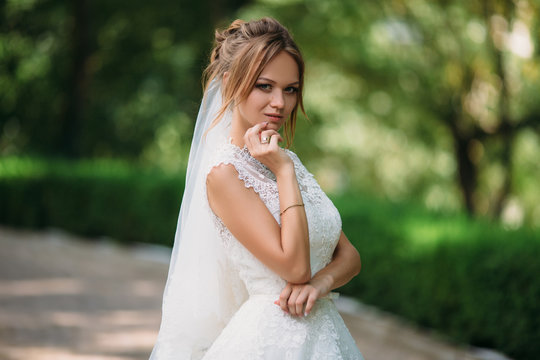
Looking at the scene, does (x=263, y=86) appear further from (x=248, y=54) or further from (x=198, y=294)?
(x=198, y=294)

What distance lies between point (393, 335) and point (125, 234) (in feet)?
25.7

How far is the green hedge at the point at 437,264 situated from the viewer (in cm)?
609

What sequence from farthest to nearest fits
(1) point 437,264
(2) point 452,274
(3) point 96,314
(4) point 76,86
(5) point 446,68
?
(4) point 76,86 < (5) point 446,68 < (3) point 96,314 < (1) point 437,264 < (2) point 452,274

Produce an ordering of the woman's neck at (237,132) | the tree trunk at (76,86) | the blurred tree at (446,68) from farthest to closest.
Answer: the tree trunk at (76,86) → the blurred tree at (446,68) → the woman's neck at (237,132)

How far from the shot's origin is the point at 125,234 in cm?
1363

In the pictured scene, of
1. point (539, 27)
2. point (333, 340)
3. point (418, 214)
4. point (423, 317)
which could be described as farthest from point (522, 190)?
point (333, 340)

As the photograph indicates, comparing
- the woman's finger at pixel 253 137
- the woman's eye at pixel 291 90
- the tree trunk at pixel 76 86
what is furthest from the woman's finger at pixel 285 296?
the tree trunk at pixel 76 86

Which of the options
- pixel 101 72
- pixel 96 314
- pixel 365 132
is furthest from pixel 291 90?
pixel 101 72

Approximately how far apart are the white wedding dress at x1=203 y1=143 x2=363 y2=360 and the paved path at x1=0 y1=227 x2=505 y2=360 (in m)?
4.18

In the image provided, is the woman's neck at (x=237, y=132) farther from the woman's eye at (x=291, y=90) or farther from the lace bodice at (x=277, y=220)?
the woman's eye at (x=291, y=90)

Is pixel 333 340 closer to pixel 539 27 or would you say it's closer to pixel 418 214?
pixel 418 214

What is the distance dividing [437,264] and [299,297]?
5231 millimetres

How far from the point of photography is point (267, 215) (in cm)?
229

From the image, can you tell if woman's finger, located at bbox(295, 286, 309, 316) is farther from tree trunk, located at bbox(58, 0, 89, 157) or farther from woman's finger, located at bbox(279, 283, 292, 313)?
tree trunk, located at bbox(58, 0, 89, 157)
